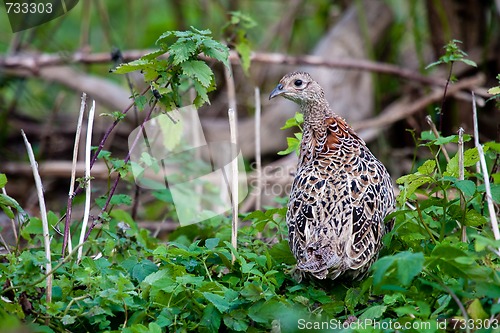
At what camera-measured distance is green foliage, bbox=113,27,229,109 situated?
167 inches

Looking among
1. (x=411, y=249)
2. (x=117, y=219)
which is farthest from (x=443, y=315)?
(x=117, y=219)

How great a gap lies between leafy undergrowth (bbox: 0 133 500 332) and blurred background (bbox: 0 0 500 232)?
3.01 metres

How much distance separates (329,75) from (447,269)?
5.83m

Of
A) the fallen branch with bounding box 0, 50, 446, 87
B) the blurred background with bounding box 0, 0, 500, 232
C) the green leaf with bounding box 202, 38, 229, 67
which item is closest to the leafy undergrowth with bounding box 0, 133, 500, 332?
the green leaf with bounding box 202, 38, 229, 67

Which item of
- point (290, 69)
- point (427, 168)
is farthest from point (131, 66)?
point (290, 69)

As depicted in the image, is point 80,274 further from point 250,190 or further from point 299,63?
point 299,63

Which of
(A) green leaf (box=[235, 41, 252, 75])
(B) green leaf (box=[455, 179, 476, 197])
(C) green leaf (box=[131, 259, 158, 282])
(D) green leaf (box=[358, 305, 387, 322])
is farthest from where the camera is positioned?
(A) green leaf (box=[235, 41, 252, 75])

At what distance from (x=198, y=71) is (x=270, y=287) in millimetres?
1253

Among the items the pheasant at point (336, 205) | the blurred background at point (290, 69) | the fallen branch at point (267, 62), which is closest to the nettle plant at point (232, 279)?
the pheasant at point (336, 205)

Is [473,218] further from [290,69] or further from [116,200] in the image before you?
[290,69]

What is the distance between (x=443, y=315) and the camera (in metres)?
3.75

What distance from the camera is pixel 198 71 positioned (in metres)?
4.30

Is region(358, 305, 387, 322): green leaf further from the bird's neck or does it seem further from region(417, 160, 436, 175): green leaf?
the bird's neck

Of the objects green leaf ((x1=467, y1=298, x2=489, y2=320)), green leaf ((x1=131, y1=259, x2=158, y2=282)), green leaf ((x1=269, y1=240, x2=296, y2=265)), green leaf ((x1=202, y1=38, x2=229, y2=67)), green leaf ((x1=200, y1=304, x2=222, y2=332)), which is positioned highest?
green leaf ((x1=202, y1=38, x2=229, y2=67))
